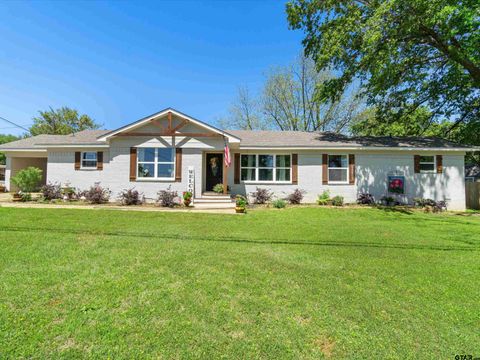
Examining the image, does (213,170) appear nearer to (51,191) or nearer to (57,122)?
(51,191)

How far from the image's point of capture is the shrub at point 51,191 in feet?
43.7

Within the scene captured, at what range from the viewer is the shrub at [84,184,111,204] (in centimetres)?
1277

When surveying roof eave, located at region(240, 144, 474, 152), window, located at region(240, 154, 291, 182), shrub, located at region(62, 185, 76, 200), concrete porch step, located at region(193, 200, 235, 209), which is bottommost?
concrete porch step, located at region(193, 200, 235, 209)

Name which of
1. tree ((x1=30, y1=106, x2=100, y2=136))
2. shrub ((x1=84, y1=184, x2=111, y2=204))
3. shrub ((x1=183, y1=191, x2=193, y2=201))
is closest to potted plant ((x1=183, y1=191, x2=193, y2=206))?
shrub ((x1=183, y1=191, x2=193, y2=201))

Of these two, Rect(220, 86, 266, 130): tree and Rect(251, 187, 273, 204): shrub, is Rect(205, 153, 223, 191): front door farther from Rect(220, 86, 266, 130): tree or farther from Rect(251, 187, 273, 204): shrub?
Rect(220, 86, 266, 130): tree

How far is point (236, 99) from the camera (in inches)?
1236

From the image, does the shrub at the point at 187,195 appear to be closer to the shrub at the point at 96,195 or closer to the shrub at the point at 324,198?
the shrub at the point at 96,195

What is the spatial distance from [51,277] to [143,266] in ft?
4.44

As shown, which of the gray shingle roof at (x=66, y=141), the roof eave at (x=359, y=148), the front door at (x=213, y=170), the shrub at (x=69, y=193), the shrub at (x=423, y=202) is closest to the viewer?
the shrub at (x=423, y=202)

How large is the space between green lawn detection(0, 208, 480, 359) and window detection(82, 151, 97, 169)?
7560 millimetres

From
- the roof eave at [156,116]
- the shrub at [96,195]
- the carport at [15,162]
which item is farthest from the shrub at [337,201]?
the carport at [15,162]

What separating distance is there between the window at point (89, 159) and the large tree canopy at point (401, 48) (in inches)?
542

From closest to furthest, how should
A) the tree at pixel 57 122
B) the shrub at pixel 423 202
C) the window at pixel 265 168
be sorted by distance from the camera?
the shrub at pixel 423 202, the window at pixel 265 168, the tree at pixel 57 122

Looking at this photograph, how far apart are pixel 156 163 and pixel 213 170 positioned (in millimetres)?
3230
